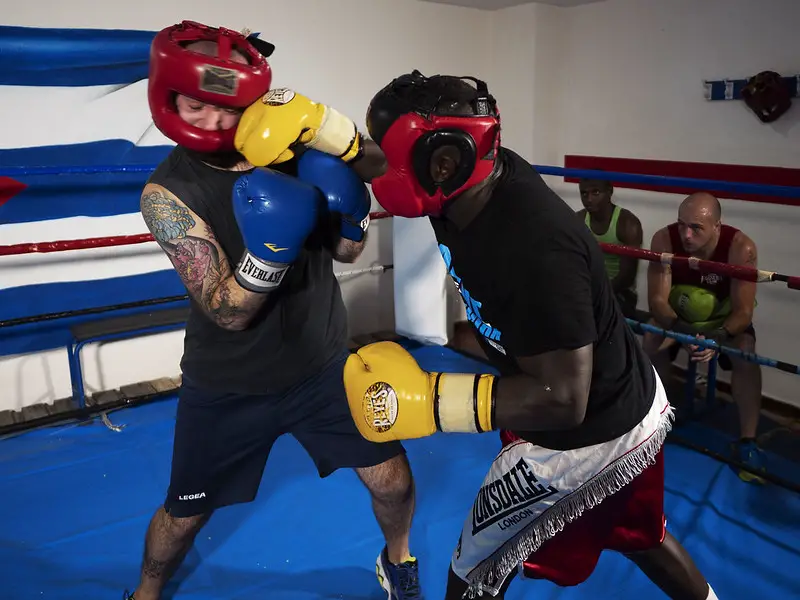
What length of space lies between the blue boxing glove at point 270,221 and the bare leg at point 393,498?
535mm

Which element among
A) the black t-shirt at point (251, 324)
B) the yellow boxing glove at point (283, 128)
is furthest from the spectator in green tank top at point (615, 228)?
the yellow boxing glove at point (283, 128)

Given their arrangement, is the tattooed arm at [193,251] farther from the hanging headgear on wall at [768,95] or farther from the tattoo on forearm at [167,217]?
the hanging headgear on wall at [768,95]

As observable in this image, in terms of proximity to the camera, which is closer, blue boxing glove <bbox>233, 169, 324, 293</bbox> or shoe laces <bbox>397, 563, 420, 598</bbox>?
blue boxing glove <bbox>233, 169, 324, 293</bbox>

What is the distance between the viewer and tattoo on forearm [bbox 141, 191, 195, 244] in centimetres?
133

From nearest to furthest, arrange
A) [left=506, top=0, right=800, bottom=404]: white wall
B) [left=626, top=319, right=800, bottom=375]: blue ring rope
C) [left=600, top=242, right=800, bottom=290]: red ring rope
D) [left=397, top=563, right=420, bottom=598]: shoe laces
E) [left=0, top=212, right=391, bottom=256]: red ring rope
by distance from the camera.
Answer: [left=397, top=563, right=420, bottom=598]: shoe laces < [left=600, top=242, right=800, bottom=290]: red ring rope < [left=626, top=319, right=800, bottom=375]: blue ring rope < [left=0, top=212, right=391, bottom=256]: red ring rope < [left=506, top=0, right=800, bottom=404]: white wall

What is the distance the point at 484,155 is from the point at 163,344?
2665 mm

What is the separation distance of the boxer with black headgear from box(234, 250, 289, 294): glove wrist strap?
25cm

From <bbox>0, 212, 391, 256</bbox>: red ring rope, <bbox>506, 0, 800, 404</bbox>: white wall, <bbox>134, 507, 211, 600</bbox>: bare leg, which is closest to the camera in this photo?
<bbox>134, 507, 211, 600</bbox>: bare leg

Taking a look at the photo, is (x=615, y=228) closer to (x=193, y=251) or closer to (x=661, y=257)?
(x=661, y=257)

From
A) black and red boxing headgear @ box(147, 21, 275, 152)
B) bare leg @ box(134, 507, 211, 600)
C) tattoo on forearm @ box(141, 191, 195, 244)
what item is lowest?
bare leg @ box(134, 507, 211, 600)

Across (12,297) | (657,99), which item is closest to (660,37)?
(657,99)

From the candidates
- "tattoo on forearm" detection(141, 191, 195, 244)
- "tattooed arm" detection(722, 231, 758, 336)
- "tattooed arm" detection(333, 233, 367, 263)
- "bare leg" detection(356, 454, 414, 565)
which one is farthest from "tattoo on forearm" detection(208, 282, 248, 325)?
"tattooed arm" detection(722, 231, 758, 336)

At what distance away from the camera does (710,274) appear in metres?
2.60

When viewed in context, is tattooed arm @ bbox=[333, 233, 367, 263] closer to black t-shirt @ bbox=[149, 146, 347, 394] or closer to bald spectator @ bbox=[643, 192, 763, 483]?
black t-shirt @ bbox=[149, 146, 347, 394]
